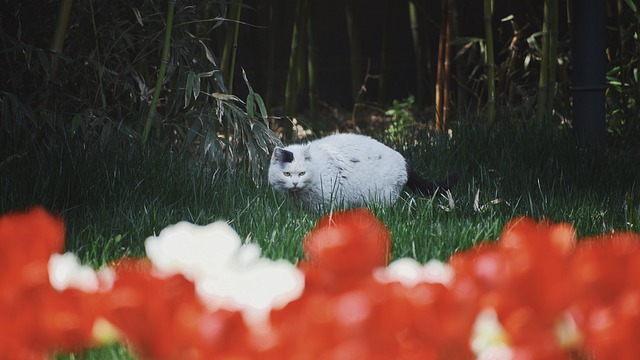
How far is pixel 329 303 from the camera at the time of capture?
0.55 metres

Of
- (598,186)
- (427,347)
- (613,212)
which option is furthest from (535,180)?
(427,347)

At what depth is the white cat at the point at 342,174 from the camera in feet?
8.18

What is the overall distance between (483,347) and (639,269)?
120mm

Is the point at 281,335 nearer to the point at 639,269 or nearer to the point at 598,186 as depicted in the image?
the point at 639,269

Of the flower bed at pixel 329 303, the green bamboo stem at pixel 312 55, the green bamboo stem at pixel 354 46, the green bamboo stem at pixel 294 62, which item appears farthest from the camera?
the green bamboo stem at pixel 354 46

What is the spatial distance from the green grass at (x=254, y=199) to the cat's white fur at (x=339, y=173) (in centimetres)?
7

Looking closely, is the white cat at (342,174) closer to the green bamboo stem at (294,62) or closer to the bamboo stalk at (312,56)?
the green bamboo stem at (294,62)

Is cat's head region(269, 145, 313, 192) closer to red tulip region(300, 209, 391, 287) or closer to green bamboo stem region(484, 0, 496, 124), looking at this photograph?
green bamboo stem region(484, 0, 496, 124)

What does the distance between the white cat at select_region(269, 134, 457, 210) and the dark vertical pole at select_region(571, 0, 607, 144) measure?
2.85ft

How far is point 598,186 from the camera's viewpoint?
264cm

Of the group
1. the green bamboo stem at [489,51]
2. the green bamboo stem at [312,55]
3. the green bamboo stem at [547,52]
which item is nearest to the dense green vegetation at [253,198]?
the green bamboo stem at [489,51]

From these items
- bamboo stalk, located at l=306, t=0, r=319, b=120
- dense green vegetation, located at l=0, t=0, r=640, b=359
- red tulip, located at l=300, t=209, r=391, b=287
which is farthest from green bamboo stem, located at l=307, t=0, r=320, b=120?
red tulip, located at l=300, t=209, r=391, b=287

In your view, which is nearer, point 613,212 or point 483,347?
point 483,347

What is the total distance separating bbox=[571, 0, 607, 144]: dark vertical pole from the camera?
124 inches
